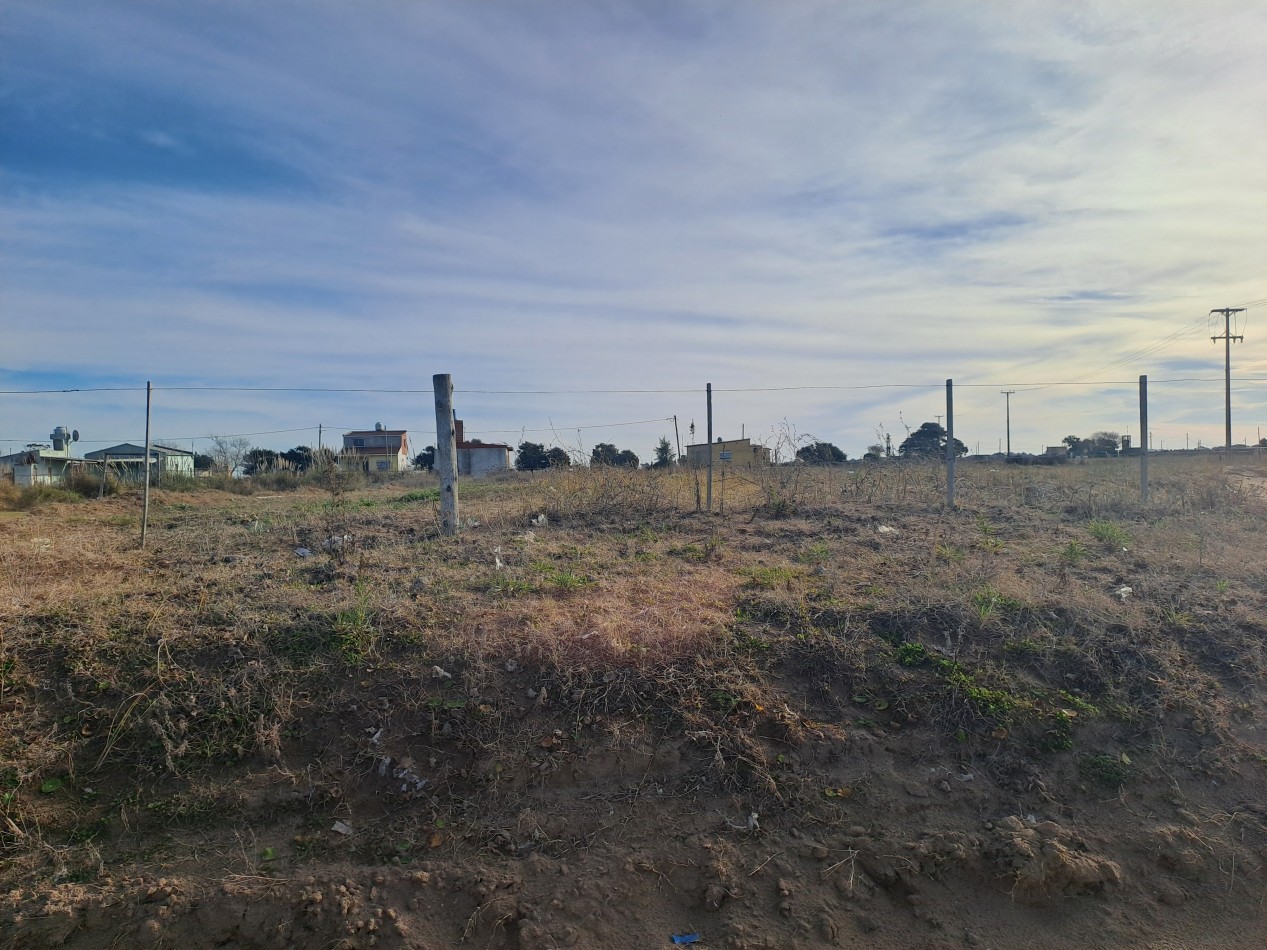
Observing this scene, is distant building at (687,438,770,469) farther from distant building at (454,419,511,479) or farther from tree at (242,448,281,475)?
distant building at (454,419,511,479)

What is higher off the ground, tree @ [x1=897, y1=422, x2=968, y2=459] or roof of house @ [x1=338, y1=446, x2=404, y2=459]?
roof of house @ [x1=338, y1=446, x2=404, y2=459]

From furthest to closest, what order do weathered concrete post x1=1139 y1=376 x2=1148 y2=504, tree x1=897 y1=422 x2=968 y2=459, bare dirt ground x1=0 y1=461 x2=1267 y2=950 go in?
tree x1=897 y1=422 x2=968 y2=459
weathered concrete post x1=1139 y1=376 x2=1148 y2=504
bare dirt ground x1=0 y1=461 x2=1267 y2=950

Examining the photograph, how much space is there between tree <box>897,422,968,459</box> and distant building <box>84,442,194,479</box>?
17.1m

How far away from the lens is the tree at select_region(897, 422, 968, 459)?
1312cm

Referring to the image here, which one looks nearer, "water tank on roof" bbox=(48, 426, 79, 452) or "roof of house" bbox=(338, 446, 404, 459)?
"water tank on roof" bbox=(48, 426, 79, 452)

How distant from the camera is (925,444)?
13375 mm

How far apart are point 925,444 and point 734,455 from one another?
341 cm

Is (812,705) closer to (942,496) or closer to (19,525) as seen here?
(942,496)

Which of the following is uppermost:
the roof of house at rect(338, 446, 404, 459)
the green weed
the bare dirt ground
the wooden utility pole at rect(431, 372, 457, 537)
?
the roof of house at rect(338, 446, 404, 459)

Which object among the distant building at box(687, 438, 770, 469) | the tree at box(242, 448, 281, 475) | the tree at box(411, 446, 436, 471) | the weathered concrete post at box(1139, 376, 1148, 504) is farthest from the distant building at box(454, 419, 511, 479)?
the weathered concrete post at box(1139, 376, 1148, 504)

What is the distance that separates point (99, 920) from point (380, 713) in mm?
1497

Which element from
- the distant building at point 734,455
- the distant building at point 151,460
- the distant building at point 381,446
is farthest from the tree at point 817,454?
the distant building at point 381,446

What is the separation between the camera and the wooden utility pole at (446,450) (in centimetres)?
859

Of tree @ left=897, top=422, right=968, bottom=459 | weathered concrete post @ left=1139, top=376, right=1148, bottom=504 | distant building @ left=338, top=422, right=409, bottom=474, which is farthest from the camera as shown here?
distant building @ left=338, top=422, right=409, bottom=474
